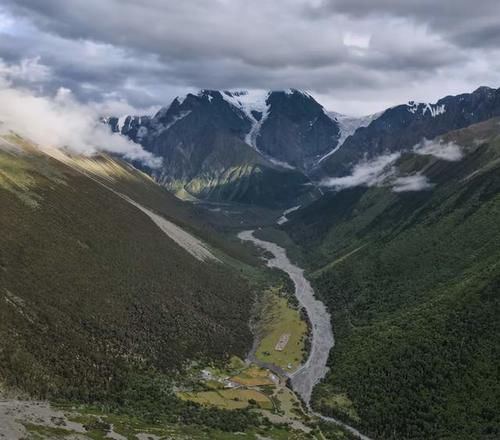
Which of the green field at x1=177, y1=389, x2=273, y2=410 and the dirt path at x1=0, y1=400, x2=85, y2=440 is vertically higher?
the dirt path at x1=0, y1=400, x2=85, y2=440

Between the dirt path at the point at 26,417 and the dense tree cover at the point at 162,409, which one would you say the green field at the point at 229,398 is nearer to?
the dense tree cover at the point at 162,409

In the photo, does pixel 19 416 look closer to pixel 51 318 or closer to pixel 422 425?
pixel 51 318

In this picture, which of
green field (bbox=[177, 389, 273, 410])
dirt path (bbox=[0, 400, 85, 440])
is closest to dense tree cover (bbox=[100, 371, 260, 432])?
green field (bbox=[177, 389, 273, 410])

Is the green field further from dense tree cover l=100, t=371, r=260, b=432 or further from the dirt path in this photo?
the dirt path

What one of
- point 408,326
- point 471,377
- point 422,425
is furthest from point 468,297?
point 422,425

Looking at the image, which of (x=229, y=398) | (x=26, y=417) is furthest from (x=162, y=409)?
(x=26, y=417)

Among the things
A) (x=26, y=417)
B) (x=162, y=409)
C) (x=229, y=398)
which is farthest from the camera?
(x=229, y=398)

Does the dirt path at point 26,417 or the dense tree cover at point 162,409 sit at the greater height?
the dirt path at point 26,417

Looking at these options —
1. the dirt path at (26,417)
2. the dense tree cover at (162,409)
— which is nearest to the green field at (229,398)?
the dense tree cover at (162,409)

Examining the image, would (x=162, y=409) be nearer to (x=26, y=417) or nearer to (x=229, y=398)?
(x=229, y=398)

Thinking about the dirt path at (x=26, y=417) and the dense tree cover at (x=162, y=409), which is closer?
the dirt path at (x=26, y=417)

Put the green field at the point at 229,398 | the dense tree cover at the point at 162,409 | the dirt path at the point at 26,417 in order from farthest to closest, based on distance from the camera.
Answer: the green field at the point at 229,398 → the dense tree cover at the point at 162,409 → the dirt path at the point at 26,417
